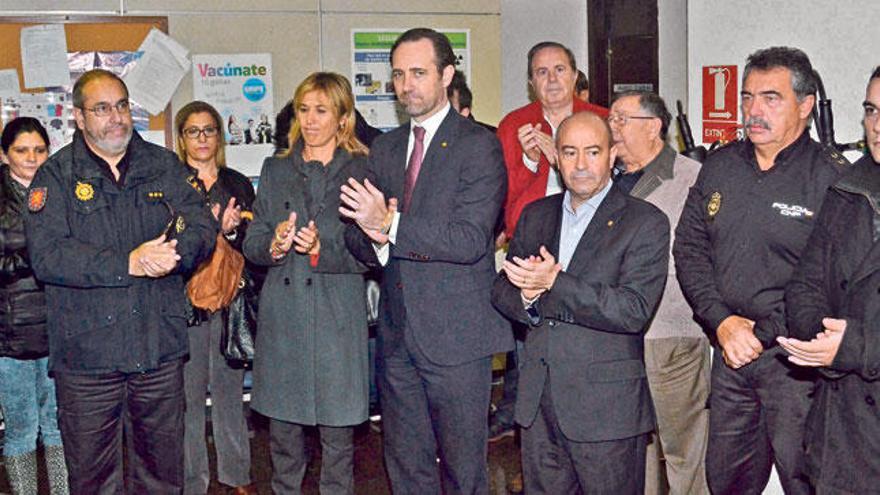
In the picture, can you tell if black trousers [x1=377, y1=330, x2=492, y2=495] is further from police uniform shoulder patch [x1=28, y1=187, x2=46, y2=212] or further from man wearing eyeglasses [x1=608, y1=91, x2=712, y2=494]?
police uniform shoulder patch [x1=28, y1=187, x2=46, y2=212]

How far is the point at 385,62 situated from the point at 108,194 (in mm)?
2602

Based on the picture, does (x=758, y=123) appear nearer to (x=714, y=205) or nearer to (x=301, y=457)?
(x=714, y=205)

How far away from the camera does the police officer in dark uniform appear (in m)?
3.19

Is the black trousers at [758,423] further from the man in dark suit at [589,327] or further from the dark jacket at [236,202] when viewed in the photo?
the dark jacket at [236,202]

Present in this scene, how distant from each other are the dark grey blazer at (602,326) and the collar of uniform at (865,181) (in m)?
0.57

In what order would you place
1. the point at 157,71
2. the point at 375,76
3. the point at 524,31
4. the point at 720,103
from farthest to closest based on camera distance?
the point at 524,31 < the point at 375,76 < the point at 157,71 < the point at 720,103

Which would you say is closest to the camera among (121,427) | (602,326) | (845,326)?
(845,326)

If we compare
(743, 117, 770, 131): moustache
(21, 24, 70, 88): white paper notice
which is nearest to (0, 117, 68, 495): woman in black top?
(21, 24, 70, 88): white paper notice

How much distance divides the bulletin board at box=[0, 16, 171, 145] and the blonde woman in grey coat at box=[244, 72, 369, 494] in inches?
72.6

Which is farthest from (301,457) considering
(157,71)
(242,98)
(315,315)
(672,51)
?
(672,51)

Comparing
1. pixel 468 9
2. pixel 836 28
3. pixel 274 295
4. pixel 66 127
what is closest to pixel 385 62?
pixel 468 9

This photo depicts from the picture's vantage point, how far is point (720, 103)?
434 centimetres

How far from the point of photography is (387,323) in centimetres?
361

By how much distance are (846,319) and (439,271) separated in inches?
52.0
